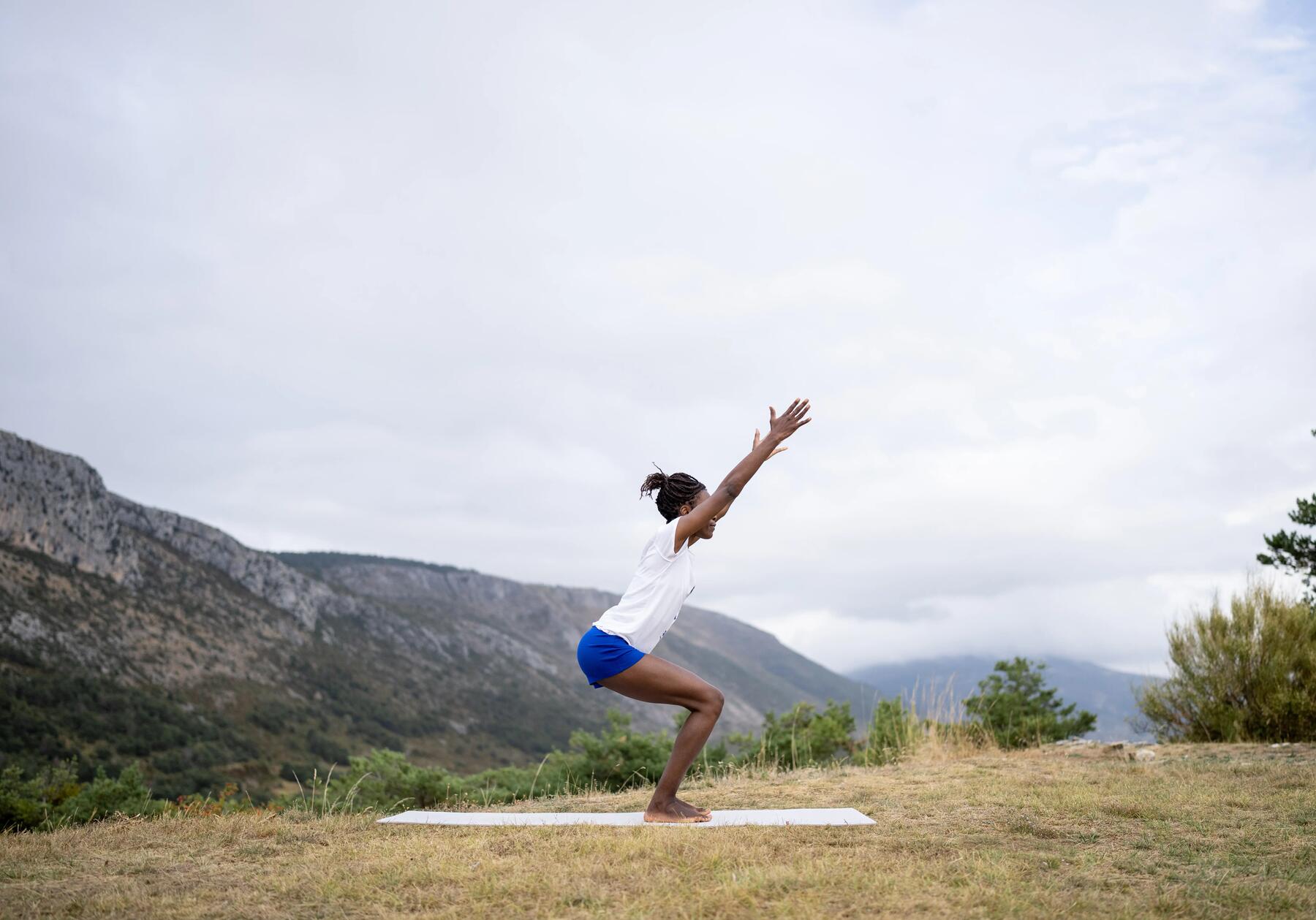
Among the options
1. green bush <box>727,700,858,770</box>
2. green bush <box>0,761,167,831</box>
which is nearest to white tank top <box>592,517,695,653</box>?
green bush <box>0,761,167,831</box>

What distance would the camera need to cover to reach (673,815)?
5469 millimetres

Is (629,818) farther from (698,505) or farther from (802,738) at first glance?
(802,738)

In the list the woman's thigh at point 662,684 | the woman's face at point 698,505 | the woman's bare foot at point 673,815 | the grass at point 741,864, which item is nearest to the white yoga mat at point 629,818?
the woman's bare foot at point 673,815

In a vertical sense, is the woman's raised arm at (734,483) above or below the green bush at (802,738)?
above

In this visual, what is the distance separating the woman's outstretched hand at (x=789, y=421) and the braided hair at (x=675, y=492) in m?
0.54

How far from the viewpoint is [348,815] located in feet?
20.9

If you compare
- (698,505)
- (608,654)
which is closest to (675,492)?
(698,505)

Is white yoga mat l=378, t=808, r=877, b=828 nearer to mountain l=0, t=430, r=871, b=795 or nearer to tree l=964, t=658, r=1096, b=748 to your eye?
tree l=964, t=658, r=1096, b=748

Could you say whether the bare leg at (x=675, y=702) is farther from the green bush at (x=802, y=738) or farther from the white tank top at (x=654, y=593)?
the green bush at (x=802, y=738)

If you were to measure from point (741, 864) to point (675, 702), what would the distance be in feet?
4.56

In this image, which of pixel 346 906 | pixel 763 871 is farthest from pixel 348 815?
pixel 763 871

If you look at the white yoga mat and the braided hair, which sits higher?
the braided hair

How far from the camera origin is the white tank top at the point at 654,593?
5.24m

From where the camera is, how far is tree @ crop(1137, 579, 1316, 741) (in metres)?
10.6
